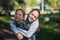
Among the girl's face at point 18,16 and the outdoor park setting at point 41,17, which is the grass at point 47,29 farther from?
the girl's face at point 18,16

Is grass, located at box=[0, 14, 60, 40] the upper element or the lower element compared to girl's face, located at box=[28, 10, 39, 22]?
lower

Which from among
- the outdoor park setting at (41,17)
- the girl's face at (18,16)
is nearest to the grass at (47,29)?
the outdoor park setting at (41,17)

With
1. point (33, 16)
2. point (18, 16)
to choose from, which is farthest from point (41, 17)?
point (18, 16)

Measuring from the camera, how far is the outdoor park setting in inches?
90.8

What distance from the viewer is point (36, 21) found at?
2285 millimetres

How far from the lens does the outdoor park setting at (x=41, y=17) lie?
2307 mm

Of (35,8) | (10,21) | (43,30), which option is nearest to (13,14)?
Answer: (10,21)

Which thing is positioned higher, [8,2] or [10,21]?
[8,2]

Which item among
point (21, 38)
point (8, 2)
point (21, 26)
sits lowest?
point (21, 38)

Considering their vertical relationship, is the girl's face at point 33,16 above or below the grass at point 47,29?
above

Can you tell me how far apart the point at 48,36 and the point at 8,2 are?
2.24 feet

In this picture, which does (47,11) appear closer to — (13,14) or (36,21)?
(36,21)

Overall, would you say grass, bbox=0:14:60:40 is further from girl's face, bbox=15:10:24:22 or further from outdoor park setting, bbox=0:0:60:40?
girl's face, bbox=15:10:24:22

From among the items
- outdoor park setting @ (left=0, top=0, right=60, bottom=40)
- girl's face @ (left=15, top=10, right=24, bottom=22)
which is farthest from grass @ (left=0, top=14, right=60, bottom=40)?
girl's face @ (left=15, top=10, right=24, bottom=22)
